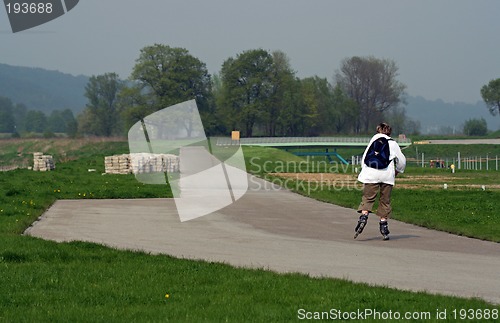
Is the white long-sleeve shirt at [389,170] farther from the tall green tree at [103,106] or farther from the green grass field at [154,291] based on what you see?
the tall green tree at [103,106]

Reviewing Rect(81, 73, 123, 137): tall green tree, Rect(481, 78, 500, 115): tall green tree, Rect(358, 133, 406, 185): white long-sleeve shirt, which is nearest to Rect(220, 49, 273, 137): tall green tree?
Rect(81, 73, 123, 137): tall green tree

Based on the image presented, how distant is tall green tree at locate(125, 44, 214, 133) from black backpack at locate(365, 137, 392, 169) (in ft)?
309

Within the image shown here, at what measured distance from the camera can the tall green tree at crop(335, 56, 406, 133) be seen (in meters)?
145

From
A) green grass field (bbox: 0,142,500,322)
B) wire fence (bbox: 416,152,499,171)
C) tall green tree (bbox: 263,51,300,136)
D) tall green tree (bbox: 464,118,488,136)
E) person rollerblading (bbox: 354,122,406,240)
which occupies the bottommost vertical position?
wire fence (bbox: 416,152,499,171)

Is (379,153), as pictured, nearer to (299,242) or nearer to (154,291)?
(299,242)

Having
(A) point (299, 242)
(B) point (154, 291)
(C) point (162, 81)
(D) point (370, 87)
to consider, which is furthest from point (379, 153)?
(D) point (370, 87)

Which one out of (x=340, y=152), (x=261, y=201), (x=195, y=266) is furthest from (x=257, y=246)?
(x=340, y=152)

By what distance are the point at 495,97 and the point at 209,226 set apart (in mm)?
141020

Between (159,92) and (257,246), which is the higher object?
(159,92)

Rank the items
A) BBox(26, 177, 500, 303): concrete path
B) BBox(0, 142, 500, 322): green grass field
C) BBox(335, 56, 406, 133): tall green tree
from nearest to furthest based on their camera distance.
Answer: BBox(0, 142, 500, 322): green grass field
BBox(26, 177, 500, 303): concrete path
BBox(335, 56, 406, 133): tall green tree

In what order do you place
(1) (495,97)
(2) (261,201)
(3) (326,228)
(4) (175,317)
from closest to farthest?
1. (4) (175,317)
2. (3) (326,228)
3. (2) (261,201)
4. (1) (495,97)

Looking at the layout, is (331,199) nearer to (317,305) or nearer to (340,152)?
(317,305)

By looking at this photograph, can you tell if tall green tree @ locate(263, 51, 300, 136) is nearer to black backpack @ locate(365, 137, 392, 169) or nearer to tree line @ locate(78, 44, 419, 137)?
tree line @ locate(78, 44, 419, 137)

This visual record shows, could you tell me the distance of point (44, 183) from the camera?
33125 millimetres
